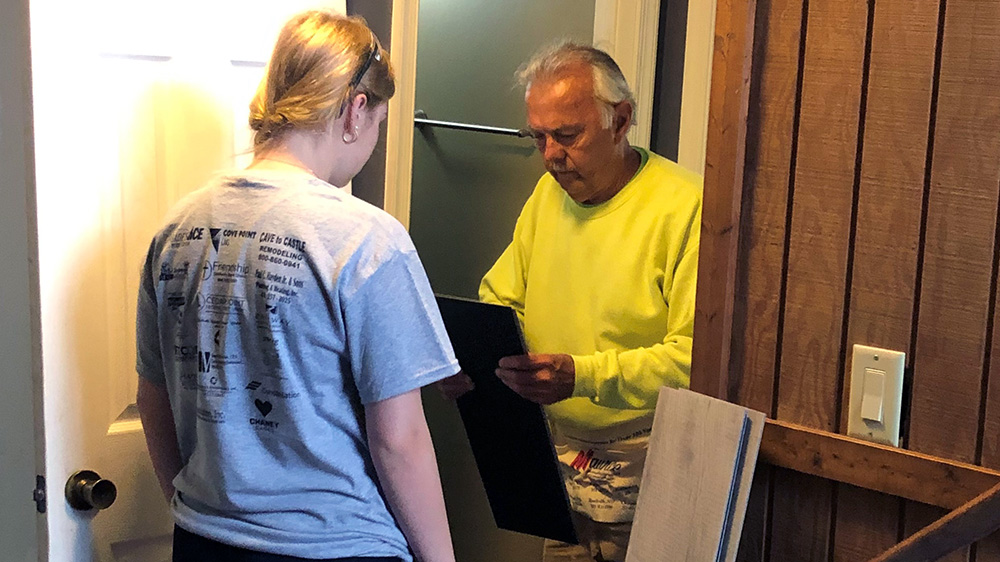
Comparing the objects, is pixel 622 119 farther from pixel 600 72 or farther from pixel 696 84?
pixel 696 84

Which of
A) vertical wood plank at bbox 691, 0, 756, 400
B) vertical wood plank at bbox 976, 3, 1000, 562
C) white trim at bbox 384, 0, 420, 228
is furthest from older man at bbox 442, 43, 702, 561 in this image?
vertical wood plank at bbox 976, 3, 1000, 562

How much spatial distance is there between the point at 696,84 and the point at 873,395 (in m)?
1.09

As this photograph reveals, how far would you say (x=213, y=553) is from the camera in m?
1.30

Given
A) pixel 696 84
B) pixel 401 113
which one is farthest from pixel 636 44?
pixel 401 113

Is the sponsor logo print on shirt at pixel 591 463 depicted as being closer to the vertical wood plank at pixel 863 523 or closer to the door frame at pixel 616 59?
the door frame at pixel 616 59

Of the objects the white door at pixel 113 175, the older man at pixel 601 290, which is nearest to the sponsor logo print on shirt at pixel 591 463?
the older man at pixel 601 290

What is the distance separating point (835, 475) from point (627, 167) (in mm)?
965

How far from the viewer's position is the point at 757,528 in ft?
4.32

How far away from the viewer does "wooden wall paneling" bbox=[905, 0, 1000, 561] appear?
1104 millimetres

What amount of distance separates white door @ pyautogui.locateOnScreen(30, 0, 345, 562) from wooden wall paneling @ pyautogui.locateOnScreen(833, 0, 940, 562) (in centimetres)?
102

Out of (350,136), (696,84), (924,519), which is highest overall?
(696,84)

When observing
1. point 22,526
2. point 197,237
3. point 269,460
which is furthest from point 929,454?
point 22,526

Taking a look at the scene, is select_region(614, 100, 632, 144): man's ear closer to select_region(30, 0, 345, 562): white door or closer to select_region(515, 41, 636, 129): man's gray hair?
select_region(515, 41, 636, 129): man's gray hair

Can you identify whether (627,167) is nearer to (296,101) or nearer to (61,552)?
(296,101)
